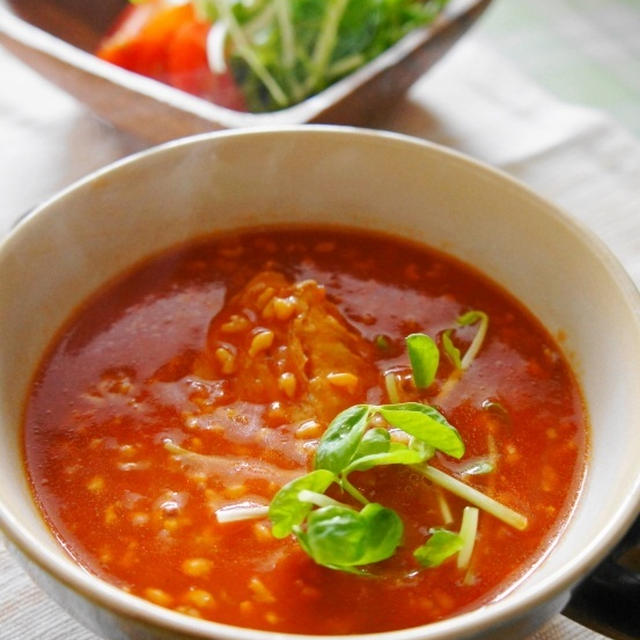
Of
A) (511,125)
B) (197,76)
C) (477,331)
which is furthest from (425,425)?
(197,76)

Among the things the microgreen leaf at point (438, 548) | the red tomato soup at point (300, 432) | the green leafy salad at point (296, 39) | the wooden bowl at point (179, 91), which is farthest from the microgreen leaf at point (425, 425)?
the green leafy salad at point (296, 39)

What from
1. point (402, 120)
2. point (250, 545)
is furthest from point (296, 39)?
point (250, 545)

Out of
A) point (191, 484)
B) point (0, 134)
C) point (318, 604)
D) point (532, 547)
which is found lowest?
point (532, 547)

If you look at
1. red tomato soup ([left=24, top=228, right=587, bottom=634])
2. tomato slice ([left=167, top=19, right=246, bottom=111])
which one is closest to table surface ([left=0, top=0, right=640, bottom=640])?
tomato slice ([left=167, top=19, right=246, bottom=111])

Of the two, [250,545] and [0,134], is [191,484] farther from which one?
[0,134]

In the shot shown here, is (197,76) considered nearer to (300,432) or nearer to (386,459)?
(300,432)

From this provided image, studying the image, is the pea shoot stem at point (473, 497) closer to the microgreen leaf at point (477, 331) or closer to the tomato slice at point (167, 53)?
the microgreen leaf at point (477, 331)
